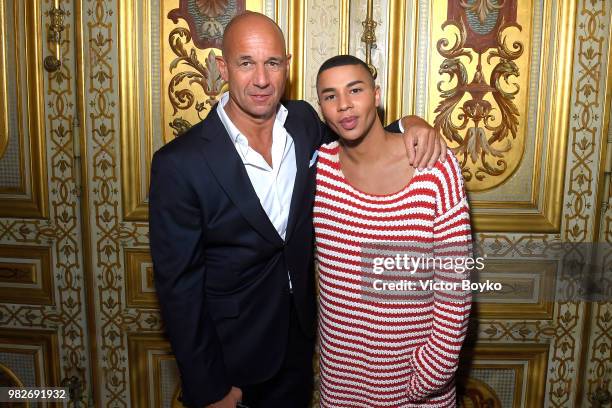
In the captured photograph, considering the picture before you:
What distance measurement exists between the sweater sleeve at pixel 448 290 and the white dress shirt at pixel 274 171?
1.59 ft

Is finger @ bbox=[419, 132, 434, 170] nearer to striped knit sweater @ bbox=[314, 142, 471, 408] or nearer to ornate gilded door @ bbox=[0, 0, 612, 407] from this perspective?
striped knit sweater @ bbox=[314, 142, 471, 408]

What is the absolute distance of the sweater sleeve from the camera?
151cm

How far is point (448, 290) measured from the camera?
156cm

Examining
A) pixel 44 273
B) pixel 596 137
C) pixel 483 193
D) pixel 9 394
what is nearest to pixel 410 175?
pixel 483 193

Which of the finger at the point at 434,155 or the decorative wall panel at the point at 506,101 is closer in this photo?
the finger at the point at 434,155

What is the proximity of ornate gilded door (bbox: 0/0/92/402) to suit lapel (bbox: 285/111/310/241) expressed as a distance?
1017mm

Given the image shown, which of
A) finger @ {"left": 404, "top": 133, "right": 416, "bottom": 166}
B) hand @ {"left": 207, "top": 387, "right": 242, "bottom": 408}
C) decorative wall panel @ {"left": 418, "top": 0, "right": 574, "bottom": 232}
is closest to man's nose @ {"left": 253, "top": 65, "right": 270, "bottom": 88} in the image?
finger @ {"left": 404, "top": 133, "right": 416, "bottom": 166}

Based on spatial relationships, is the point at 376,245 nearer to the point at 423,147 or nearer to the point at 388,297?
the point at 388,297

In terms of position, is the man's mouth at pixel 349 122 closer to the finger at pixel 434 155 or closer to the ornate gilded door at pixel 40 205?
the finger at pixel 434 155

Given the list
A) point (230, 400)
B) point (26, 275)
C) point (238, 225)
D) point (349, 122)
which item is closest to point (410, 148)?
point (349, 122)

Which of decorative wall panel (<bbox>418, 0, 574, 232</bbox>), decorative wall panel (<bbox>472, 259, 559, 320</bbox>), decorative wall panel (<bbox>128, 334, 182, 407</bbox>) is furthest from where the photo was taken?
decorative wall panel (<bbox>128, 334, 182, 407</bbox>)

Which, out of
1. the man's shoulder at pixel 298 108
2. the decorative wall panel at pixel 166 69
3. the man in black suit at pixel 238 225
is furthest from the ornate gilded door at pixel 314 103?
the man in black suit at pixel 238 225

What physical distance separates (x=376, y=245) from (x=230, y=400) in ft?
2.30

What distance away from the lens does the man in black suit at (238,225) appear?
157 cm
